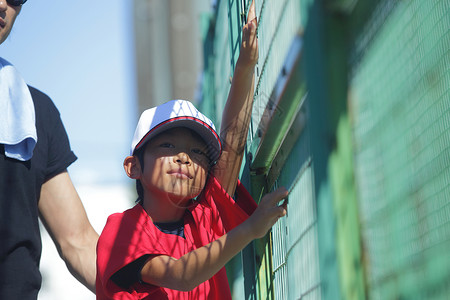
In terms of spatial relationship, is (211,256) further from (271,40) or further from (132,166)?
(271,40)

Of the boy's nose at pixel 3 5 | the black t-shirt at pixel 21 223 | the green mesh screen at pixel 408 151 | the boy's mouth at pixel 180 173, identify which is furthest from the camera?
the boy's nose at pixel 3 5

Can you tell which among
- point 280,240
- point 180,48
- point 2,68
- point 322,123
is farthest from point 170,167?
point 180,48

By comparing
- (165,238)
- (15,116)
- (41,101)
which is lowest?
(165,238)

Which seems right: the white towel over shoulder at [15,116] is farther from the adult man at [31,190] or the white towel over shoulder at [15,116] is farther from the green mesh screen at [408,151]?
the green mesh screen at [408,151]

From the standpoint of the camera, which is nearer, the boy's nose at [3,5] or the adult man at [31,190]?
the adult man at [31,190]

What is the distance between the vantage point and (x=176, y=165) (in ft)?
5.67

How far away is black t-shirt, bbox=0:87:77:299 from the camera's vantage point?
77.9 inches

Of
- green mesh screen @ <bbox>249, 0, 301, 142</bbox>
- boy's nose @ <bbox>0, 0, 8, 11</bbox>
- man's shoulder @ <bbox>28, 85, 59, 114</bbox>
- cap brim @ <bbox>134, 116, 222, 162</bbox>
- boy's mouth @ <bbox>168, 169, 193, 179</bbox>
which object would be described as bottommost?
boy's mouth @ <bbox>168, 169, 193, 179</bbox>

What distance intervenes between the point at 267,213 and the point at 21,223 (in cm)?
93

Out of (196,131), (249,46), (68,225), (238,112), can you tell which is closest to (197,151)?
(196,131)

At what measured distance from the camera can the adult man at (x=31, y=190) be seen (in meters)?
2.00

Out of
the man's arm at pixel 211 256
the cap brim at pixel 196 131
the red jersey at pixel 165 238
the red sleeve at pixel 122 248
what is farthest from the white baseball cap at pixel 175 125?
the man's arm at pixel 211 256

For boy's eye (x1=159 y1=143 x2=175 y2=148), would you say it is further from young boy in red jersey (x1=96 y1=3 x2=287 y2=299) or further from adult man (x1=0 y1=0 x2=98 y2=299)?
adult man (x1=0 y1=0 x2=98 y2=299)

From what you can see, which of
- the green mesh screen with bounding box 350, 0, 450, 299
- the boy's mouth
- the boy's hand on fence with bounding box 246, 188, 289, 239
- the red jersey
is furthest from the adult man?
the green mesh screen with bounding box 350, 0, 450, 299
